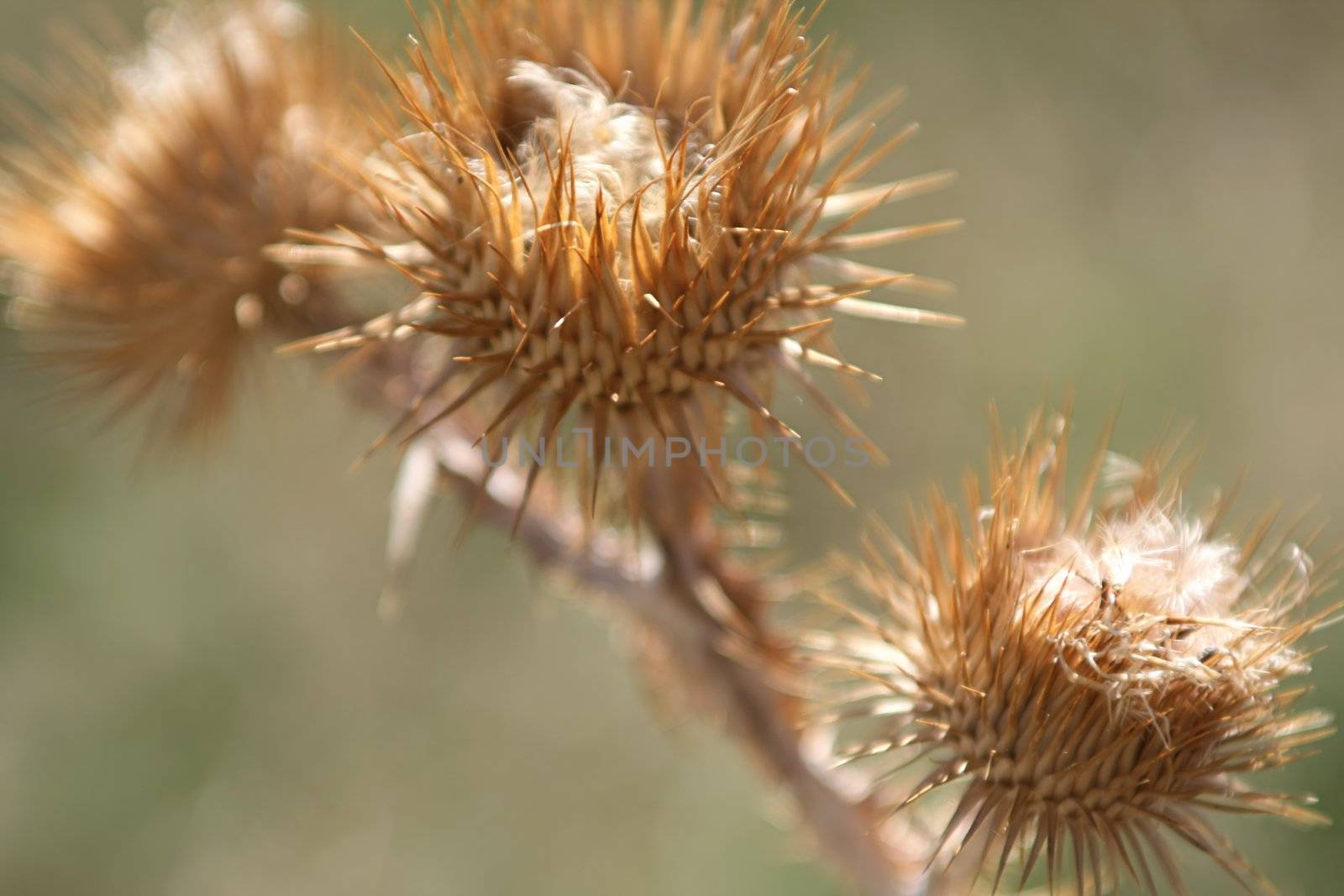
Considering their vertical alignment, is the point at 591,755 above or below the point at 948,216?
below

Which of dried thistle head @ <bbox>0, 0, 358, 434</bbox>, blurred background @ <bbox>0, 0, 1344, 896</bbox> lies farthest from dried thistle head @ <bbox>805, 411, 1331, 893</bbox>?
blurred background @ <bbox>0, 0, 1344, 896</bbox>

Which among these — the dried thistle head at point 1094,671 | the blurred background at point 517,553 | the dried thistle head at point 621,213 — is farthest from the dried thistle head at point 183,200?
the blurred background at point 517,553

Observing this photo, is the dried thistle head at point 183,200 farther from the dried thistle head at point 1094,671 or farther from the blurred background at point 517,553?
the blurred background at point 517,553

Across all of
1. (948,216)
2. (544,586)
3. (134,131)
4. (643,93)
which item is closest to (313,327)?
(134,131)

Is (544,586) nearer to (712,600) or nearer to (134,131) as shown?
(712,600)

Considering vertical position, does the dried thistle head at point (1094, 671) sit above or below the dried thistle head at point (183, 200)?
below

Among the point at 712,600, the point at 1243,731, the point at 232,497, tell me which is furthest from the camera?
the point at 232,497
